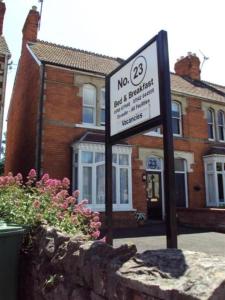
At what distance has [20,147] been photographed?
59.6 ft

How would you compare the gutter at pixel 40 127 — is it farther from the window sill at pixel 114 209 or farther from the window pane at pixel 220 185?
the window pane at pixel 220 185

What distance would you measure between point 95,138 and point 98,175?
1.61 metres

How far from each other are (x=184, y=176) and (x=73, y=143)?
21.7 ft

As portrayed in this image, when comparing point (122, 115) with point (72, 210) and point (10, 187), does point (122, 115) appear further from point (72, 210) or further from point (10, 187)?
point (10, 187)

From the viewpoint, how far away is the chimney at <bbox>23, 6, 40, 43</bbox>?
59.5 ft

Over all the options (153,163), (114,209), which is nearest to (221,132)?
(153,163)

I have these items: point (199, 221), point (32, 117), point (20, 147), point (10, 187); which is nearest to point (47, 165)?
point (32, 117)

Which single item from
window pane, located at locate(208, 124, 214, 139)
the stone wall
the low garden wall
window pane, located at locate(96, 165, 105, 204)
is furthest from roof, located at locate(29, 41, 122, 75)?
the stone wall

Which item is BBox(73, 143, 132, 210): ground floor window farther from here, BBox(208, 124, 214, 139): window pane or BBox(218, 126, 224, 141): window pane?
BBox(218, 126, 224, 141): window pane

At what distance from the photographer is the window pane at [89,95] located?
1608cm

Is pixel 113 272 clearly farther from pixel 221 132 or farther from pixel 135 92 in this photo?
pixel 221 132

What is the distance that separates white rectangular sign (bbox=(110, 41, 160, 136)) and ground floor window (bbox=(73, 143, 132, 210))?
30.3 ft

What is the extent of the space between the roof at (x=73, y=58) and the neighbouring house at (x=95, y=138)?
0.06 meters

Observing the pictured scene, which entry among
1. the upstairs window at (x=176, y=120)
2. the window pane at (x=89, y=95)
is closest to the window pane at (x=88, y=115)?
the window pane at (x=89, y=95)
